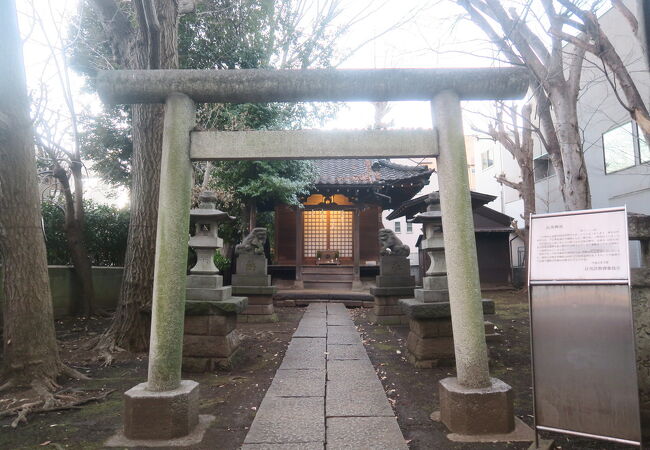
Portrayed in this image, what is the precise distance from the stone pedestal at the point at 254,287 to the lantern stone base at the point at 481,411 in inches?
260

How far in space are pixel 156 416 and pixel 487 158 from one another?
26.2 metres

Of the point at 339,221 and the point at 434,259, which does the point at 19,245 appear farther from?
the point at 339,221

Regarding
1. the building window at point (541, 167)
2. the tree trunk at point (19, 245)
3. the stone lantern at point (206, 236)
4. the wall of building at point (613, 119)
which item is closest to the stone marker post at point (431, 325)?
the stone lantern at point (206, 236)

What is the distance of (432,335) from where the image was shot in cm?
557

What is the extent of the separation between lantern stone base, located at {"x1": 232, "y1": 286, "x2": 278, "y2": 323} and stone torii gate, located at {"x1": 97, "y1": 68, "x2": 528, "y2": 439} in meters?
5.83

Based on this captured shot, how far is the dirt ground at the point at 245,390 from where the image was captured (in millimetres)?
3336

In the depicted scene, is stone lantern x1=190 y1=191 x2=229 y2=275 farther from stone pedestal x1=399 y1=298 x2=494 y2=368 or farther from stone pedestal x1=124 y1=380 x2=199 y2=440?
stone pedestal x1=399 y1=298 x2=494 y2=368

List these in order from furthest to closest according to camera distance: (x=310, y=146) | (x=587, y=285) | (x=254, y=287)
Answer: (x=254, y=287) < (x=310, y=146) < (x=587, y=285)

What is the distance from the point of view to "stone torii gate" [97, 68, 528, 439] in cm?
347

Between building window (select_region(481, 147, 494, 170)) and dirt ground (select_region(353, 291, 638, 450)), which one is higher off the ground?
building window (select_region(481, 147, 494, 170))

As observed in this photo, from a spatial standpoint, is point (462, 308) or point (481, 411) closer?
point (481, 411)

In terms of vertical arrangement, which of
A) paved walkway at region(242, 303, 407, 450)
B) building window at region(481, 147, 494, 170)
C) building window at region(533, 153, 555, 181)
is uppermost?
building window at region(481, 147, 494, 170)

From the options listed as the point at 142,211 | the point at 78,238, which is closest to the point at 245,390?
the point at 142,211

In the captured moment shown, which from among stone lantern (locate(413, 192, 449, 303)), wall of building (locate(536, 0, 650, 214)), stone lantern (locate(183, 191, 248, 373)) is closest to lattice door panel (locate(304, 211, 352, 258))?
wall of building (locate(536, 0, 650, 214))
